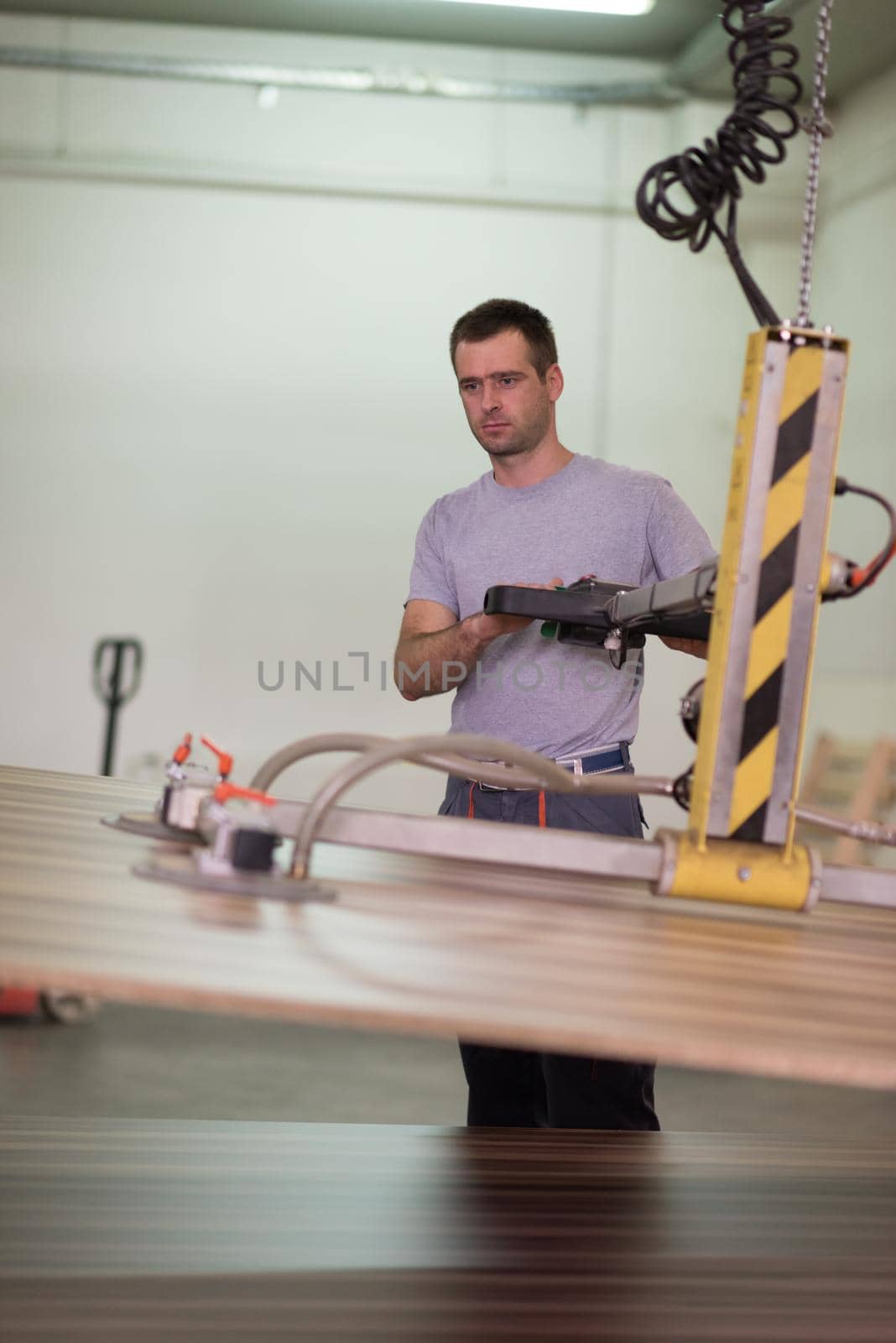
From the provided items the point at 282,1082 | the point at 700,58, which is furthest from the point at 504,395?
the point at 700,58

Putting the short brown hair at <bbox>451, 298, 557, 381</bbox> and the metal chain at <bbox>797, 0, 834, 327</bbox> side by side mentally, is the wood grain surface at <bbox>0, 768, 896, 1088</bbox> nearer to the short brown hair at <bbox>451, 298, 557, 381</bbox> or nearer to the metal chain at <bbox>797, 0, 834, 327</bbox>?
the metal chain at <bbox>797, 0, 834, 327</bbox>

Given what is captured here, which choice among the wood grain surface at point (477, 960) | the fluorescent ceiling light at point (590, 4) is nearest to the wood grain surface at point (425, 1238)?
the wood grain surface at point (477, 960)

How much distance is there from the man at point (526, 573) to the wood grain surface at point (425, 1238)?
0.62 meters

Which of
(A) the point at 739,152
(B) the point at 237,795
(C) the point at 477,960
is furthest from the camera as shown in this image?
(A) the point at 739,152

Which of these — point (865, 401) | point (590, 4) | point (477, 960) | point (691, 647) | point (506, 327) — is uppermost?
point (590, 4)

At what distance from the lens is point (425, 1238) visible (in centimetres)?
114

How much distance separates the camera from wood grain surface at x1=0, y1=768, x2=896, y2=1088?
2.22 feet

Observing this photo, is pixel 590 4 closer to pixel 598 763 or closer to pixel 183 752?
pixel 598 763

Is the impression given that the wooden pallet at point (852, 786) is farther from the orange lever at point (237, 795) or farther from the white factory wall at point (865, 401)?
the orange lever at point (237, 795)

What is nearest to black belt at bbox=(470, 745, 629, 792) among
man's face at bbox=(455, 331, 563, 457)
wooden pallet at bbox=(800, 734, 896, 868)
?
man's face at bbox=(455, 331, 563, 457)

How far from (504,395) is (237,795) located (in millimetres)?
1406

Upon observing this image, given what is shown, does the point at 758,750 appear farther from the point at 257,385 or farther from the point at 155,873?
the point at 257,385

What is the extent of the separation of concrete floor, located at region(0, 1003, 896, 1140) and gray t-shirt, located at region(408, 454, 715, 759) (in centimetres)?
153

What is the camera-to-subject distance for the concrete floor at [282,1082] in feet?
11.6
